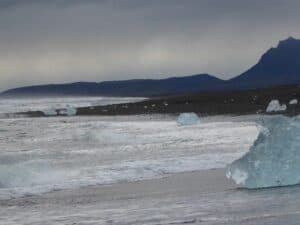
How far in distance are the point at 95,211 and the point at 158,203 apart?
1.37m

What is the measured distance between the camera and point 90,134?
39.2 metres

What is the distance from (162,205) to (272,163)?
2.95 metres

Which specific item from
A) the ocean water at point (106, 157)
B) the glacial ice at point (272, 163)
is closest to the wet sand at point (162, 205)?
the glacial ice at point (272, 163)

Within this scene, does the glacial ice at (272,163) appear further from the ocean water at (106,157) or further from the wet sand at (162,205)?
the ocean water at (106,157)

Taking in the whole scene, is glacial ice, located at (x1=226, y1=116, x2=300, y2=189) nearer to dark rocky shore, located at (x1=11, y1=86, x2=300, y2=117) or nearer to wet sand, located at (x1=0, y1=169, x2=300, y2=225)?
wet sand, located at (x1=0, y1=169, x2=300, y2=225)

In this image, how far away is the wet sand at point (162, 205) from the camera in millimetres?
12727

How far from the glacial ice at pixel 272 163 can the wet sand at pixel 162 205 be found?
0.36 m

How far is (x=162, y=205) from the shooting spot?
14469mm

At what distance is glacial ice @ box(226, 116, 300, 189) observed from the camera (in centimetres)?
1594

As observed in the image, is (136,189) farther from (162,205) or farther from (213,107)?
(213,107)

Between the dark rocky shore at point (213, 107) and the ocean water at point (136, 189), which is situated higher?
the dark rocky shore at point (213, 107)

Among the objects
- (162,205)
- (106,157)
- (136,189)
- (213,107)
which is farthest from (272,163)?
(213,107)

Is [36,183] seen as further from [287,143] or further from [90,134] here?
[90,134]

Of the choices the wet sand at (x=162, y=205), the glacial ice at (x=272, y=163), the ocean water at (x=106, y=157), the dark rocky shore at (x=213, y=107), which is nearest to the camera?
the wet sand at (x=162, y=205)
